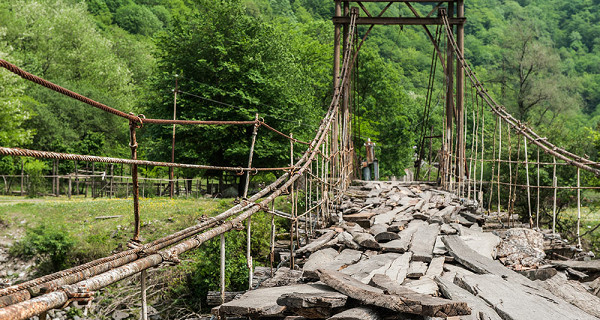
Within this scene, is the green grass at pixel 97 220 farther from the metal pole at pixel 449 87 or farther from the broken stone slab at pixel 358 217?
the broken stone slab at pixel 358 217

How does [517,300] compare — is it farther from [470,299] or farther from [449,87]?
[449,87]

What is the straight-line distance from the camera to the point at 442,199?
8.62 meters

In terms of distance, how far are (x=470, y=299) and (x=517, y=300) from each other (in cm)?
33

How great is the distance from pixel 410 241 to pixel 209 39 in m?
17.7

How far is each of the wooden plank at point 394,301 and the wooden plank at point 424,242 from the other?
1.65m

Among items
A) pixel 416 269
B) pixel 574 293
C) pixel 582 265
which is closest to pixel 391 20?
pixel 582 265

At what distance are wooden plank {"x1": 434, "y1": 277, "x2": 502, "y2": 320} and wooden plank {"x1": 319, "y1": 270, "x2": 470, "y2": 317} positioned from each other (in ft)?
1.20

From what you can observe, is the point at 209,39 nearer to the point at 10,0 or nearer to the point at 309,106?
the point at 309,106

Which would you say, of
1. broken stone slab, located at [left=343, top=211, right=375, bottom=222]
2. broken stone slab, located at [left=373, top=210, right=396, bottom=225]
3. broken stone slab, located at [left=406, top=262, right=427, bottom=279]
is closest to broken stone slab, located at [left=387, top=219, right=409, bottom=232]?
broken stone slab, located at [left=373, top=210, right=396, bottom=225]

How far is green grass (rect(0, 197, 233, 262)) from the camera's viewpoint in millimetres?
14070

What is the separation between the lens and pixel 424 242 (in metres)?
5.21

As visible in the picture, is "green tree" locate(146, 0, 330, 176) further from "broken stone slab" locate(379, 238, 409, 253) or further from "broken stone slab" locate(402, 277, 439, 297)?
"broken stone slab" locate(402, 277, 439, 297)

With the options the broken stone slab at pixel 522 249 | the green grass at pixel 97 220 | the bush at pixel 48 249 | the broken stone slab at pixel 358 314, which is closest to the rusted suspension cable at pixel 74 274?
the broken stone slab at pixel 358 314

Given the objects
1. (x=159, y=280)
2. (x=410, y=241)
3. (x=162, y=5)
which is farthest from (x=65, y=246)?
(x=162, y=5)
